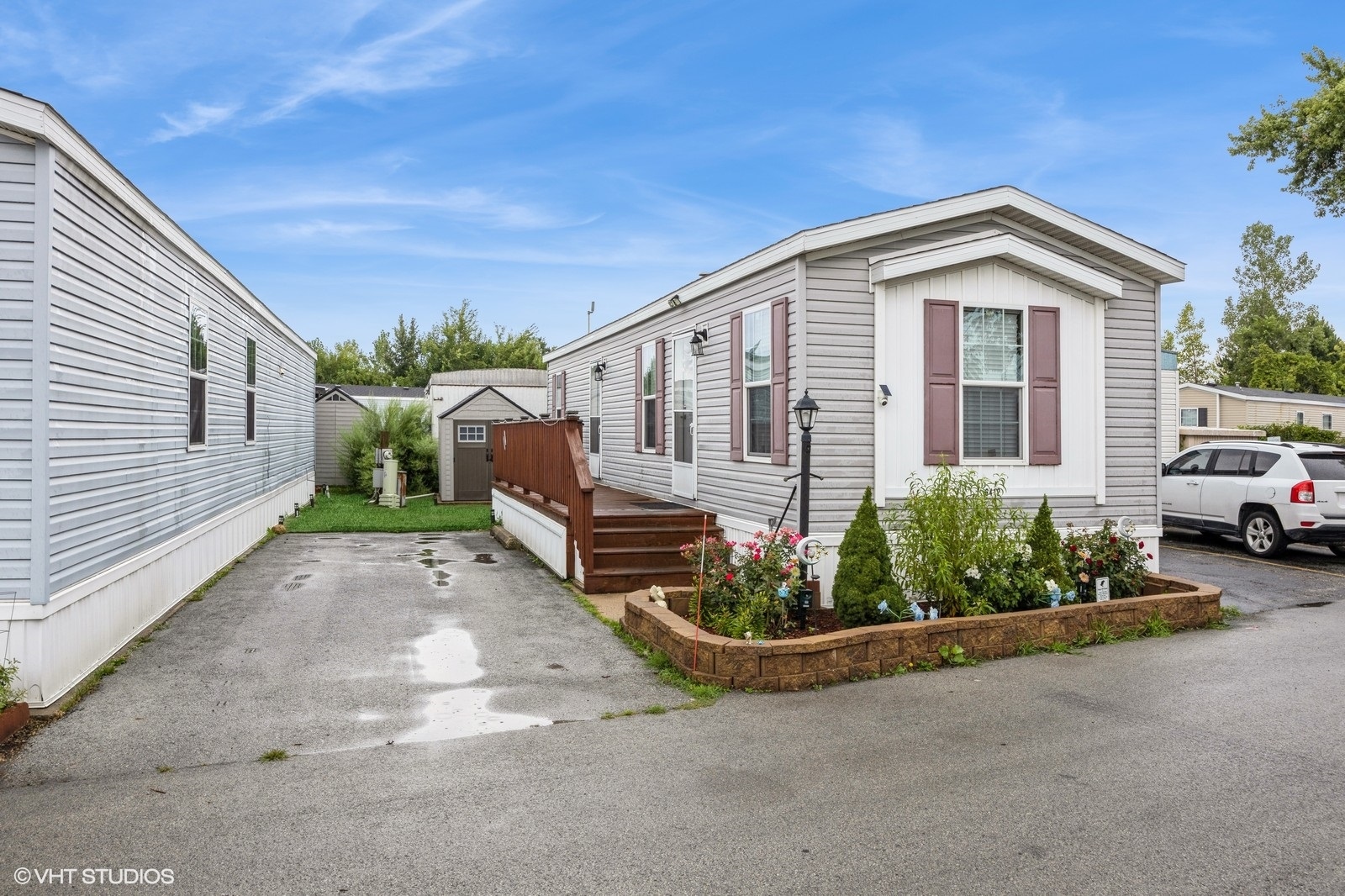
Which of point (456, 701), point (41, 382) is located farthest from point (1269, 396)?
point (41, 382)

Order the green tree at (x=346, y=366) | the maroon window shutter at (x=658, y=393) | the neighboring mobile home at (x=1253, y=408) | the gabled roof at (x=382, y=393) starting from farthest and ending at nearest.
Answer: the green tree at (x=346, y=366) < the neighboring mobile home at (x=1253, y=408) < the gabled roof at (x=382, y=393) < the maroon window shutter at (x=658, y=393)

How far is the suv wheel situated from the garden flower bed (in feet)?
16.1

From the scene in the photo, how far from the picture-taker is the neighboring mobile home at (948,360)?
25.4 ft

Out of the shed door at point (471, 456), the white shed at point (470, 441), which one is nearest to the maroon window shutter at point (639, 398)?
the white shed at point (470, 441)

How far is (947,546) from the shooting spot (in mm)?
6586

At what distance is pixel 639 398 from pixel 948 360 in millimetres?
5301

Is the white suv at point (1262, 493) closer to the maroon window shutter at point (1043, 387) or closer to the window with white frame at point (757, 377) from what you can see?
the maroon window shutter at point (1043, 387)

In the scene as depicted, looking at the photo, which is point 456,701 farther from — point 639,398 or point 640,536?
point 639,398

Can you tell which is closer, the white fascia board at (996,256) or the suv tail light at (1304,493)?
the white fascia board at (996,256)

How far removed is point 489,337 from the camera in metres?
50.0

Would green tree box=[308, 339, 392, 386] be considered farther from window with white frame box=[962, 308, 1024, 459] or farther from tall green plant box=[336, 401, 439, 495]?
window with white frame box=[962, 308, 1024, 459]

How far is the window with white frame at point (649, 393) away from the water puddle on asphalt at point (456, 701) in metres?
5.52

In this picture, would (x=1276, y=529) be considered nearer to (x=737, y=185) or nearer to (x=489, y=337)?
(x=737, y=185)

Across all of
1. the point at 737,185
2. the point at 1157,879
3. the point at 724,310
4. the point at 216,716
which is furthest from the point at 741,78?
the point at 1157,879
